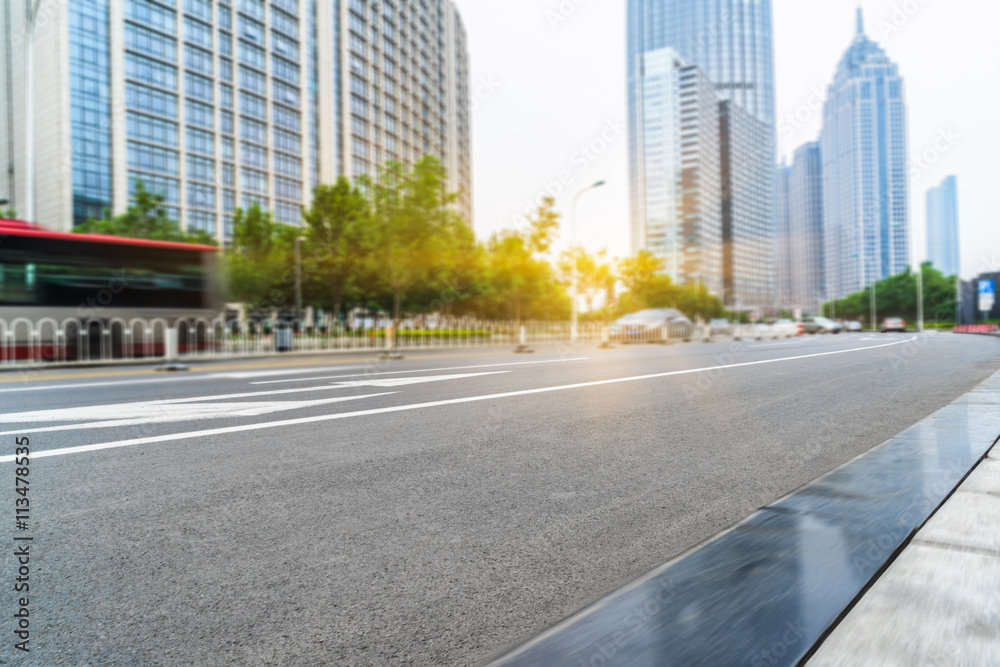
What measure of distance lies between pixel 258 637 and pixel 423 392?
5.07 m

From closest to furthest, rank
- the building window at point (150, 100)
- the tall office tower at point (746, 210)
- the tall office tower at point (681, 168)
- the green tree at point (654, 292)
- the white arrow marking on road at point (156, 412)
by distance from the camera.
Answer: the white arrow marking on road at point (156, 412) < the green tree at point (654, 292) < the building window at point (150, 100) < the tall office tower at point (681, 168) < the tall office tower at point (746, 210)

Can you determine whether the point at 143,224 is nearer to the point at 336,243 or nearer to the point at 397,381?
the point at 336,243

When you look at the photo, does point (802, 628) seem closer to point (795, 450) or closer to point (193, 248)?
point (795, 450)

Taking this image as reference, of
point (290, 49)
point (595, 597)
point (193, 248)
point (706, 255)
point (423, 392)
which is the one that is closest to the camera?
point (595, 597)

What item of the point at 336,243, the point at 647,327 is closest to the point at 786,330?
the point at 647,327

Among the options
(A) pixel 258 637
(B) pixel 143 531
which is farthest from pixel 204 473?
(A) pixel 258 637

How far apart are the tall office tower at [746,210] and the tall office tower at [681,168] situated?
2789 millimetres

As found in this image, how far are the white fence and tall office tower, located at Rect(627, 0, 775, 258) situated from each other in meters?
137

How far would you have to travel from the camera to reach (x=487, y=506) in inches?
108

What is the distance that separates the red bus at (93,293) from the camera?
14.1 m

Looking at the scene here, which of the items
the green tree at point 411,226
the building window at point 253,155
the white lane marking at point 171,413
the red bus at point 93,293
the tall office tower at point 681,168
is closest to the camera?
the white lane marking at point 171,413

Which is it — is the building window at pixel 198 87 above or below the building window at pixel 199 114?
above

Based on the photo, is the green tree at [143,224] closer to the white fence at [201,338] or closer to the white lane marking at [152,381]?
the white fence at [201,338]

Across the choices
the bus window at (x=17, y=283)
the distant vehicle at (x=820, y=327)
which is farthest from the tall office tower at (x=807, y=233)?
the bus window at (x=17, y=283)
